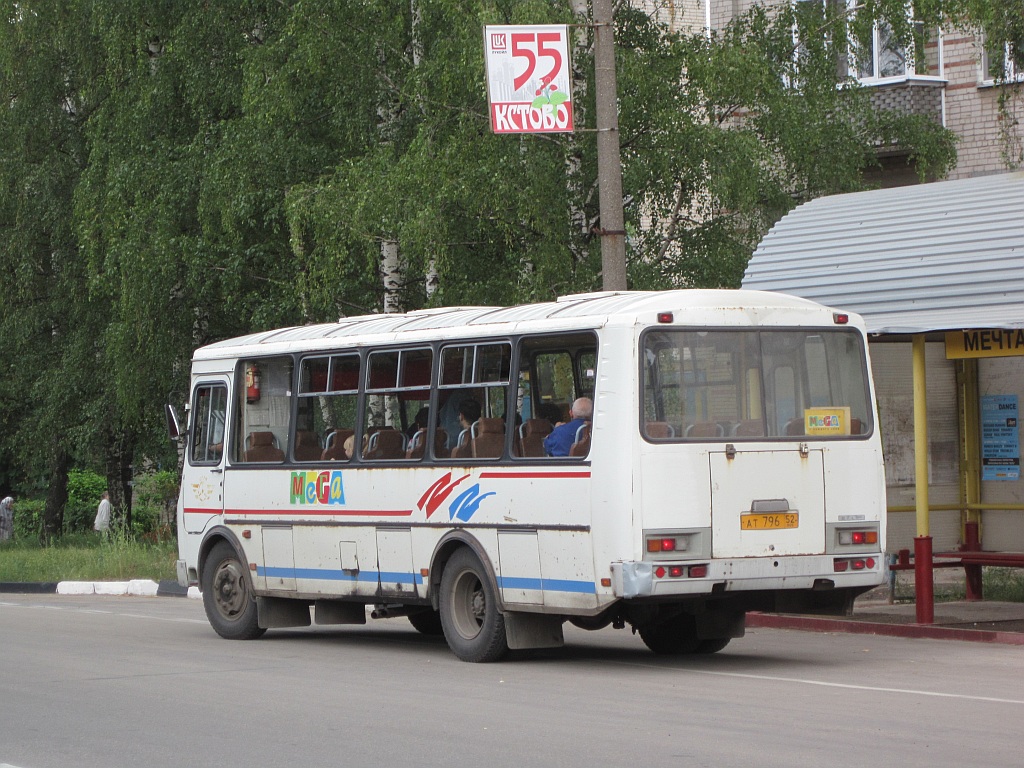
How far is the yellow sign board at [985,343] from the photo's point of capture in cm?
1501

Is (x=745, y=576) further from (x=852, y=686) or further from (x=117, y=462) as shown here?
(x=117, y=462)

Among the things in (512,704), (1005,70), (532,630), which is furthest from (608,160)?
(512,704)

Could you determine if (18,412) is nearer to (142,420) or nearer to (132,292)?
(142,420)

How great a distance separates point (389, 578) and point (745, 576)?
11.1ft

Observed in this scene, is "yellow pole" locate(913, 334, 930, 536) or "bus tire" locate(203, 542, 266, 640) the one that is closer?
"yellow pole" locate(913, 334, 930, 536)

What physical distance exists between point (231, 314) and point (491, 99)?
14120 millimetres

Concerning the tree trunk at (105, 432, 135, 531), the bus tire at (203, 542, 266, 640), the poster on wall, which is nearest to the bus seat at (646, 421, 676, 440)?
the bus tire at (203, 542, 266, 640)

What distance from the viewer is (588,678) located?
12086mm

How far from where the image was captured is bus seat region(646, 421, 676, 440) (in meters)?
12.0

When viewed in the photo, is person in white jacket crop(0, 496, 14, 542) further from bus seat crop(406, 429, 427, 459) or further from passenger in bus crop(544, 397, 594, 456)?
passenger in bus crop(544, 397, 594, 456)

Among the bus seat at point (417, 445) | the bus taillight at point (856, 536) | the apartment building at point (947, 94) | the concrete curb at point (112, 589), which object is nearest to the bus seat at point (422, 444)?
the bus seat at point (417, 445)

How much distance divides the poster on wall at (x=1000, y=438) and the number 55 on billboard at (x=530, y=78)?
5.30 metres

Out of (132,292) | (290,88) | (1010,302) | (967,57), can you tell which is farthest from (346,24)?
(1010,302)

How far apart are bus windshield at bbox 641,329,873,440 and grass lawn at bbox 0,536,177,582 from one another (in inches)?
609
